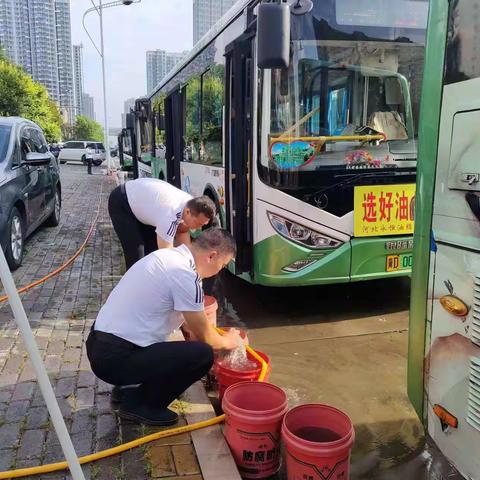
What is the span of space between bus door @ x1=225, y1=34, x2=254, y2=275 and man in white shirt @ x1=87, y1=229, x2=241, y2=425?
7.19ft

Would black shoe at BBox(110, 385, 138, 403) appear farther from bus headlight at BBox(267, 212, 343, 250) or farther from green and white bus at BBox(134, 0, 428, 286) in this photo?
bus headlight at BBox(267, 212, 343, 250)

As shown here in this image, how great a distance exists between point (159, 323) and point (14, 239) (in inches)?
171

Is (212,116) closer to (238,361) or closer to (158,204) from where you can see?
(158,204)

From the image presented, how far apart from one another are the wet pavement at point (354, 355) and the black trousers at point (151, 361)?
825mm

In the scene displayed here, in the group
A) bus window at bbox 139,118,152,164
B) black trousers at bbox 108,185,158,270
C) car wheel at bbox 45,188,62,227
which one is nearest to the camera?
black trousers at bbox 108,185,158,270

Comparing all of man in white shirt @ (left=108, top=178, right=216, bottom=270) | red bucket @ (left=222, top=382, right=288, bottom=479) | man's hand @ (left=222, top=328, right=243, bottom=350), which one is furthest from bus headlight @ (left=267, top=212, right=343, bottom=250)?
red bucket @ (left=222, top=382, right=288, bottom=479)

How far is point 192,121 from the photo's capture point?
7828mm

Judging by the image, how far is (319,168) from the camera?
15.5 ft

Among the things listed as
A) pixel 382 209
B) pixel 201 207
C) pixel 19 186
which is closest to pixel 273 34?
pixel 201 207

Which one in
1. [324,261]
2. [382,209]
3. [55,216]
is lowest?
[55,216]

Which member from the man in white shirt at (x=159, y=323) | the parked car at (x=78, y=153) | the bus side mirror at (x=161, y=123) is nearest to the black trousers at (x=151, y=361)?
the man in white shirt at (x=159, y=323)

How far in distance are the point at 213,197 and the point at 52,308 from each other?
2455 mm

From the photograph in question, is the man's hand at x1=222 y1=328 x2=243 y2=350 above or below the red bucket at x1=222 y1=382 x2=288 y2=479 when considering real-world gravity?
above

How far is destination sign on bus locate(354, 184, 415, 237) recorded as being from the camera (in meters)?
4.88
